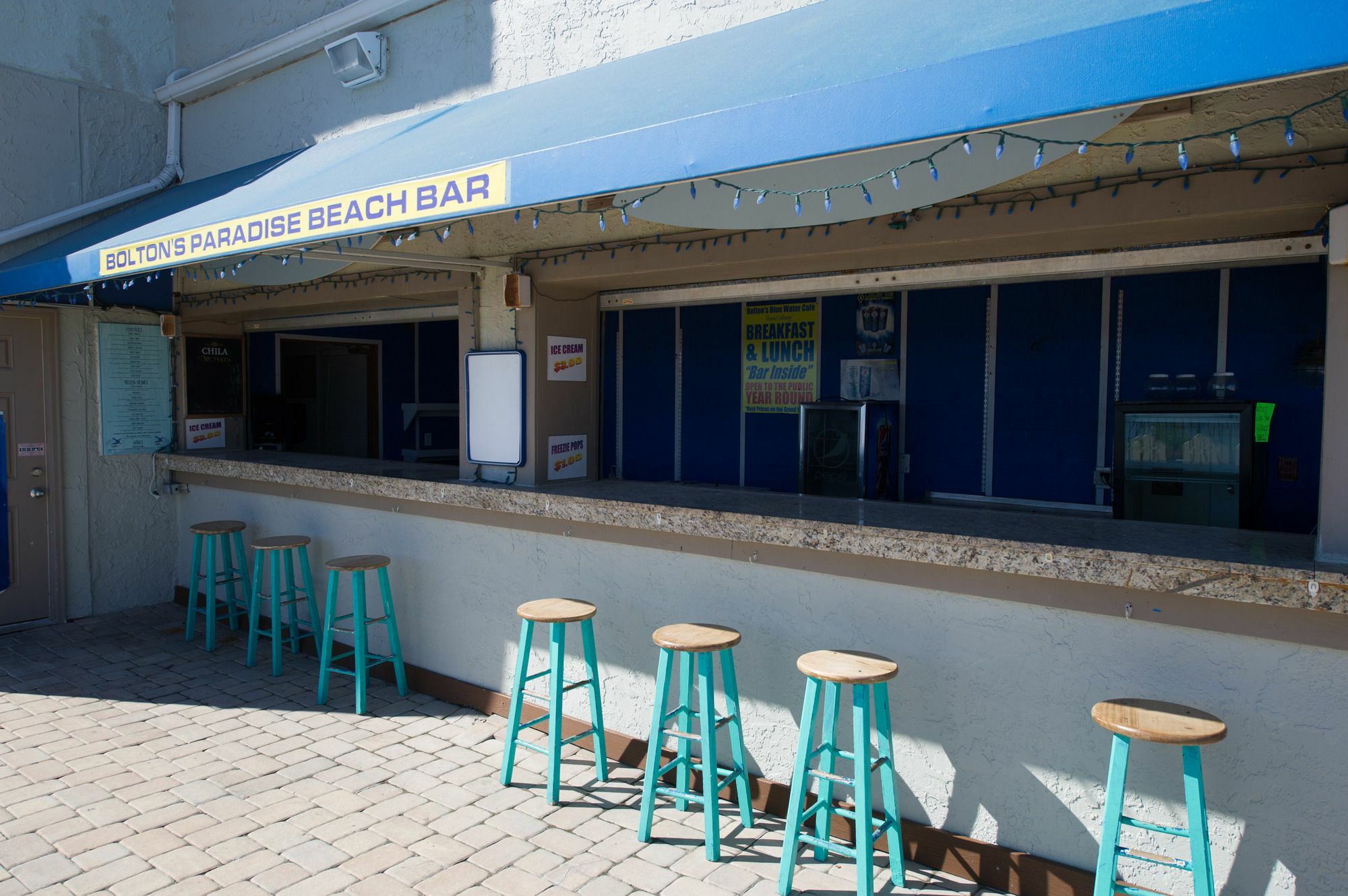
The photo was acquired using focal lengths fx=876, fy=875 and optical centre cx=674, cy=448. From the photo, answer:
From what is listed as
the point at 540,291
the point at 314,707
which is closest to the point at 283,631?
the point at 314,707

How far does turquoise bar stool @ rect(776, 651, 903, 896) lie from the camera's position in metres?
2.88

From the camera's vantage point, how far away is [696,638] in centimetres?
338

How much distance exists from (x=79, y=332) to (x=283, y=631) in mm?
2699

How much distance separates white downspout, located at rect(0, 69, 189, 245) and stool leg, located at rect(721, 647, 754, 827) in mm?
5719

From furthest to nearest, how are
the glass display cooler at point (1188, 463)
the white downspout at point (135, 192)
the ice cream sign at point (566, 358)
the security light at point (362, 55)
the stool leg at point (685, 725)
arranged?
the white downspout at point (135, 192)
the security light at point (362, 55)
the ice cream sign at point (566, 358)
the glass display cooler at point (1188, 463)
the stool leg at point (685, 725)

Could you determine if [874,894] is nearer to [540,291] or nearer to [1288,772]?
[1288,772]

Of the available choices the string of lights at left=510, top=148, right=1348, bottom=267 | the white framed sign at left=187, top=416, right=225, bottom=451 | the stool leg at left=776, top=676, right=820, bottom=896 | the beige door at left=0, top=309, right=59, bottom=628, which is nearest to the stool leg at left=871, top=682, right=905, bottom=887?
the stool leg at left=776, top=676, right=820, bottom=896

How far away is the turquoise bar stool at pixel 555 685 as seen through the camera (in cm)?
371

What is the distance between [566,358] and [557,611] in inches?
63.4

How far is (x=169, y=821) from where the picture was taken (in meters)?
3.53

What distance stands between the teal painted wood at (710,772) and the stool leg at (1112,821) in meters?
1.29

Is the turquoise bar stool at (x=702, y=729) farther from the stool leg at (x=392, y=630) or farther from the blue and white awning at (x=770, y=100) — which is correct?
the stool leg at (x=392, y=630)

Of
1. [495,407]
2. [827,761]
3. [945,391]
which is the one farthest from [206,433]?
[827,761]

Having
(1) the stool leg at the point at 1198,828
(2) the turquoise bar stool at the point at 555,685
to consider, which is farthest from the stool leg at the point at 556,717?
(1) the stool leg at the point at 1198,828
